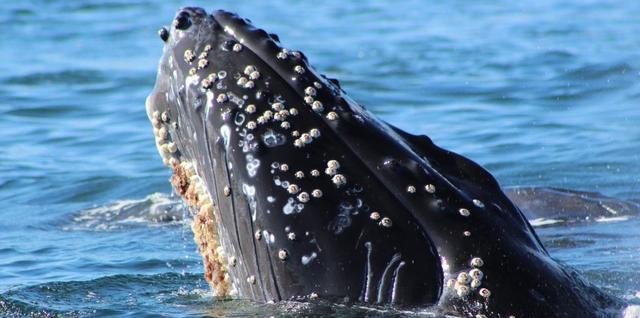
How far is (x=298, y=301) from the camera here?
191 inches

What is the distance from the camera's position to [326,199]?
15.8ft

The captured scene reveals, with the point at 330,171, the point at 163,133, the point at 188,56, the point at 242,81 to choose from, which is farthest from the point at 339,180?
the point at 163,133

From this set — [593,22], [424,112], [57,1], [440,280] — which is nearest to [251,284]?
[440,280]

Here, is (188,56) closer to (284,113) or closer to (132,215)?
(284,113)

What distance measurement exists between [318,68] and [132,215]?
8513 mm

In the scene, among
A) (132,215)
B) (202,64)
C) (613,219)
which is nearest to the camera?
(202,64)

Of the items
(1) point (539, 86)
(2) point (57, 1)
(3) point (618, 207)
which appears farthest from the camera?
(2) point (57, 1)

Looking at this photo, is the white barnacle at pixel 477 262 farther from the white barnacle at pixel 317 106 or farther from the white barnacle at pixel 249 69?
the white barnacle at pixel 249 69

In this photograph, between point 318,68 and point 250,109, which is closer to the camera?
point 250,109

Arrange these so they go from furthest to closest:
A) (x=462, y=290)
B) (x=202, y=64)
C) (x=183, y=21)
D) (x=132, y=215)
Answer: (x=132, y=215) → (x=183, y=21) → (x=202, y=64) → (x=462, y=290)

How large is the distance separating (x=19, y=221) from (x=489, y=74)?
9.27 m

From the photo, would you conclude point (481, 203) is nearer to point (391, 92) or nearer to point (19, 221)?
point (19, 221)

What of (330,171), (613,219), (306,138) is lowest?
(330,171)

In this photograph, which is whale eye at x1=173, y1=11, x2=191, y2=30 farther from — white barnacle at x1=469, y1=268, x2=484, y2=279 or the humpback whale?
white barnacle at x1=469, y1=268, x2=484, y2=279
